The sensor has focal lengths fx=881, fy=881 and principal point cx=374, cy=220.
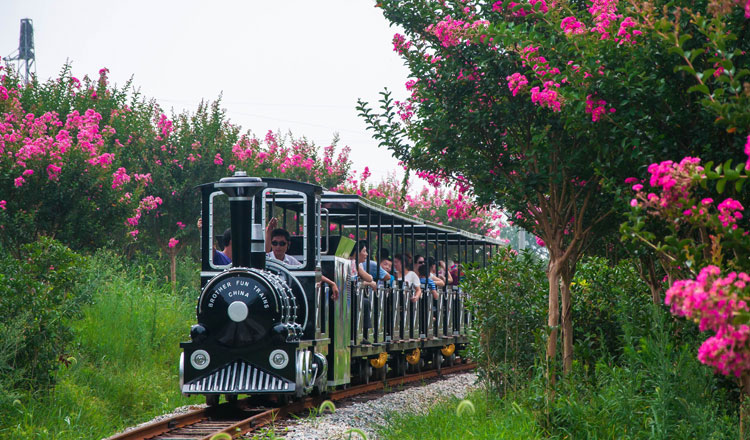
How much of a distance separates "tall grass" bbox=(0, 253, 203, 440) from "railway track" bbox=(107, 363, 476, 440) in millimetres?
843

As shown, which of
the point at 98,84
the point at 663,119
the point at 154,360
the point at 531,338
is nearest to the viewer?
the point at 663,119

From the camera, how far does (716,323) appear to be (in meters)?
3.65

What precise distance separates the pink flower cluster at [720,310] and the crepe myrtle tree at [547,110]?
8.43 ft

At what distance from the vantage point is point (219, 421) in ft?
30.4

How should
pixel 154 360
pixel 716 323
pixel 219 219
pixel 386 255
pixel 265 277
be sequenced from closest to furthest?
pixel 716 323, pixel 265 277, pixel 154 360, pixel 386 255, pixel 219 219

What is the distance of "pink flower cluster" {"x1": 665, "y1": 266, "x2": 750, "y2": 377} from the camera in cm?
360

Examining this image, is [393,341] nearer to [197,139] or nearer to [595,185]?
[595,185]

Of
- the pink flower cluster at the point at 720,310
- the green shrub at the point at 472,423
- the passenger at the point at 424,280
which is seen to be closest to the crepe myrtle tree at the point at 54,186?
the passenger at the point at 424,280

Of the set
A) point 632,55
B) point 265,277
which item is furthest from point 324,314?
point 632,55

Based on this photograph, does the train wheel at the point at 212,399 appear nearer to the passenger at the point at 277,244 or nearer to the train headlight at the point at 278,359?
the train headlight at the point at 278,359

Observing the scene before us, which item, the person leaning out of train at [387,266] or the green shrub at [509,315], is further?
the person leaning out of train at [387,266]

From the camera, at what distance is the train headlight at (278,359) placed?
9.12m

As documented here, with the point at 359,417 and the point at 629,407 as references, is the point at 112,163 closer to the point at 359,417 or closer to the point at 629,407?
the point at 359,417

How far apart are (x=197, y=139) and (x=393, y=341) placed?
399 inches
